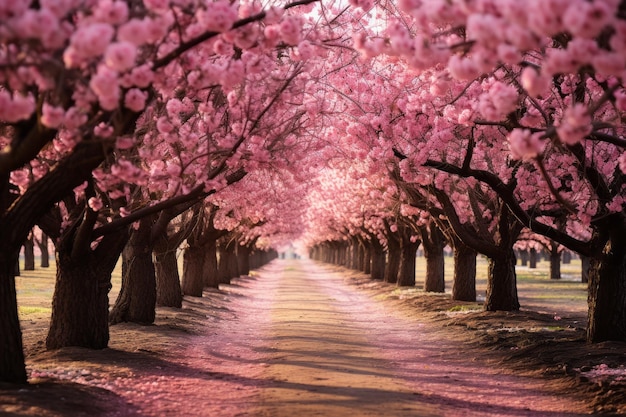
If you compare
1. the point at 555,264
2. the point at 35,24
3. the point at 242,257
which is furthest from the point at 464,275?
the point at 242,257

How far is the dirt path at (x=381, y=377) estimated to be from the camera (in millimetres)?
10172

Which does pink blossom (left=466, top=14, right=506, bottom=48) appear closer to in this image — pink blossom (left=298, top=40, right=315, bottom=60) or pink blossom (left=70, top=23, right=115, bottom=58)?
pink blossom (left=70, top=23, right=115, bottom=58)

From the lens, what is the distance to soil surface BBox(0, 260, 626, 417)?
33.0ft

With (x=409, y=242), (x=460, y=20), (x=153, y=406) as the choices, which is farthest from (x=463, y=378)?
(x=409, y=242)

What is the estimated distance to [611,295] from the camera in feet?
→ 48.0

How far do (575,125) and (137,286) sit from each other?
1548cm

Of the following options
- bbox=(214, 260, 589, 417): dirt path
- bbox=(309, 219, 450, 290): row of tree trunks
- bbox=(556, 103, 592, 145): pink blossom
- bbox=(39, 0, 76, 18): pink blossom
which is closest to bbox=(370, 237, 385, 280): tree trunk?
bbox=(309, 219, 450, 290): row of tree trunks

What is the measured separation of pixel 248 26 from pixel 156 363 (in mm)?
8091

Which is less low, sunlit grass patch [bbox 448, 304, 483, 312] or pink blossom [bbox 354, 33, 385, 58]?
pink blossom [bbox 354, 33, 385, 58]

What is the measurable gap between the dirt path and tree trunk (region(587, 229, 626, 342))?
2.61 meters

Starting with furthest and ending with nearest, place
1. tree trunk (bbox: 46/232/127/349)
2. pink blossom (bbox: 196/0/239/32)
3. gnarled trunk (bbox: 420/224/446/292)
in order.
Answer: gnarled trunk (bbox: 420/224/446/292)
tree trunk (bbox: 46/232/127/349)
pink blossom (bbox: 196/0/239/32)

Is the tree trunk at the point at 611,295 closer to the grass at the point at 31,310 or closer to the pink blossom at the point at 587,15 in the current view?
the pink blossom at the point at 587,15

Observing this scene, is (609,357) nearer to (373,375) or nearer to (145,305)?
(373,375)

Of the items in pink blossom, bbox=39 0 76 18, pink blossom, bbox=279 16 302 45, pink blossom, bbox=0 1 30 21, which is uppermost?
pink blossom, bbox=279 16 302 45
